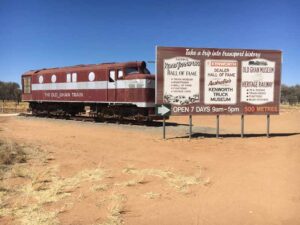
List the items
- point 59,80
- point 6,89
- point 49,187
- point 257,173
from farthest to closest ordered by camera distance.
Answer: point 6,89 < point 59,80 < point 257,173 < point 49,187

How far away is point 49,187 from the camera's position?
7875 millimetres

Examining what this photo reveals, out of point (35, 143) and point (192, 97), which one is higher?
point (192, 97)

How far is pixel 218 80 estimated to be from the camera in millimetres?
17328

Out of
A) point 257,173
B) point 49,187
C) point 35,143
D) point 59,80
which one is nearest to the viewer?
point 49,187

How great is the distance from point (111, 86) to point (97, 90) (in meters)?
1.41

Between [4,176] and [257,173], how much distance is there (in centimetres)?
609

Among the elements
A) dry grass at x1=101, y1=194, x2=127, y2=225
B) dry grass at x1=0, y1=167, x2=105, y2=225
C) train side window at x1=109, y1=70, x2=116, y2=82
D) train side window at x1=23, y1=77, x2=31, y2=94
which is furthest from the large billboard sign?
train side window at x1=23, y1=77, x2=31, y2=94

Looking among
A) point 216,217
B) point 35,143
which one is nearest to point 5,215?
point 216,217

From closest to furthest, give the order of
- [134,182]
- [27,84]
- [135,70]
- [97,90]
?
[134,182] < [135,70] < [97,90] < [27,84]

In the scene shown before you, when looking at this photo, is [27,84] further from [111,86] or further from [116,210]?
[116,210]

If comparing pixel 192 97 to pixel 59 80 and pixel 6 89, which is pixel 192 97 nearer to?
pixel 59 80

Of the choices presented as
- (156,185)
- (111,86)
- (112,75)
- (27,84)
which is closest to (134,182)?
(156,185)

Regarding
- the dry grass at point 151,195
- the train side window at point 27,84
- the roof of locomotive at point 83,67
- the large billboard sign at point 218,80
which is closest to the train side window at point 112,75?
the roof of locomotive at point 83,67

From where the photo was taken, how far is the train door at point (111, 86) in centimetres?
2272
